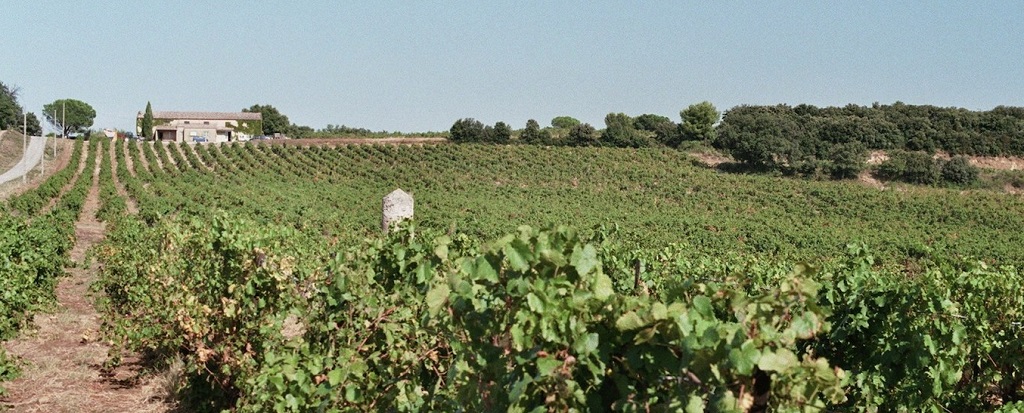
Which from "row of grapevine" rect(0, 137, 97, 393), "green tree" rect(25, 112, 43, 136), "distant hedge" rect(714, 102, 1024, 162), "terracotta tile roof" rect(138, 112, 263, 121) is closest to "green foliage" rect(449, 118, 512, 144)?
"distant hedge" rect(714, 102, 1024, 162)

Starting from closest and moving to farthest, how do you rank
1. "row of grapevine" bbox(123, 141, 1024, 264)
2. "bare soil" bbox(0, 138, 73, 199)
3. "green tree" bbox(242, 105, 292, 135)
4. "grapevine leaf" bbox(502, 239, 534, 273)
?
"grapevine leaf" bbox(502, 239, 534, 273)
"row of grapevine" bbox(123, 141, 1024, 264)
"bare soil" bbox(0, 138, 73, 199)
"green tree" bbox(242, 105, 292, 135)

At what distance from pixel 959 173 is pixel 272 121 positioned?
263 feet

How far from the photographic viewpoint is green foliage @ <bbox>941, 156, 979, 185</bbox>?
215 feet

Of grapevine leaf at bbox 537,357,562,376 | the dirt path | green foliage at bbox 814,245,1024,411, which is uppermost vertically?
grapevine leaf at bbox 537,357,562,376

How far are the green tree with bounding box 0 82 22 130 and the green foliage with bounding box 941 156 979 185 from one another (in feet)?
285

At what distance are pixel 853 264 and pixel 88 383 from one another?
21.6ft

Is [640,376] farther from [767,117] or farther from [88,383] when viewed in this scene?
[767,117]

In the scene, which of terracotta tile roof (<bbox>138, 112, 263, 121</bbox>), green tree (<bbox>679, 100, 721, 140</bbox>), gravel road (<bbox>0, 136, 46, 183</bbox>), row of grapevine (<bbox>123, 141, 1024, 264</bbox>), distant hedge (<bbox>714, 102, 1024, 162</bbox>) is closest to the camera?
row of grapevine (<bbox>123, 141, 1024, 264</bbox>)

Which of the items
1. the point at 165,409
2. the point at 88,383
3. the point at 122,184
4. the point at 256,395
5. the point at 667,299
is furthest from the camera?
the point at 122,184

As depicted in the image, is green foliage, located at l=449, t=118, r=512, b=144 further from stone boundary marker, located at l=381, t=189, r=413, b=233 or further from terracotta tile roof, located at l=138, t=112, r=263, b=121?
stone boundary marker, located at l=381, t=189, r=413, b=233

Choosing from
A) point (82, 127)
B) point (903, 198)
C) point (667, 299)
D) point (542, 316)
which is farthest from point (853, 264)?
point (82, 127)

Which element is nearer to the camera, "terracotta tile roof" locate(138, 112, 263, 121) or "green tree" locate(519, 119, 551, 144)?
"green tree" locate(519, 119, 551, 144)

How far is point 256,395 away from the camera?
5176 mm

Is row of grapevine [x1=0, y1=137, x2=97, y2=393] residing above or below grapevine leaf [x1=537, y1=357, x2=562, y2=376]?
below
